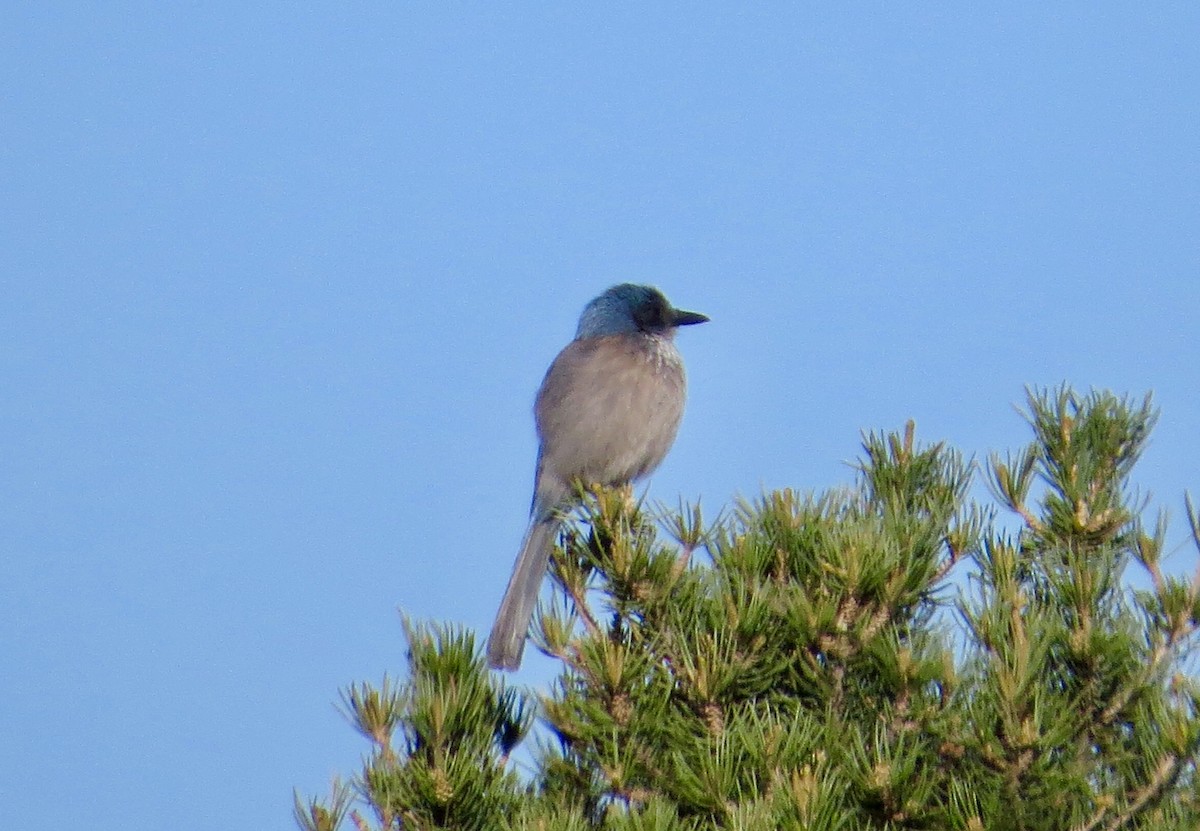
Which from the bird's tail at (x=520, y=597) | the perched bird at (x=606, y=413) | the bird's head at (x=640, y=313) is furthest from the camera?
the bird's head at (x=640, y=313)

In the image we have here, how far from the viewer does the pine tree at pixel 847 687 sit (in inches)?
114

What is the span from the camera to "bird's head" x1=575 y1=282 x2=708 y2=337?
300 inches

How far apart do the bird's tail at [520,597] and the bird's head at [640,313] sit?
1902 millimetres

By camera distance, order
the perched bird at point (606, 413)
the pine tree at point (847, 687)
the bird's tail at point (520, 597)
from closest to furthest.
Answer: the pine tree at point (847, 687) → the bird's tail at point (520, 597) → the perched bird at point (606, 413)

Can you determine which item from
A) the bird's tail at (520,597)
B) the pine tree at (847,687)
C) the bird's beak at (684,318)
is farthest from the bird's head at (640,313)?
the pine tree at (847,687)

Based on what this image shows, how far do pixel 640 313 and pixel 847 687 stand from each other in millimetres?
4523

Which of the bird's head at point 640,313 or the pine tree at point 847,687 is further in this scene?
the bird's head at point 640,313

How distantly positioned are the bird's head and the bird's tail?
1.90 metres

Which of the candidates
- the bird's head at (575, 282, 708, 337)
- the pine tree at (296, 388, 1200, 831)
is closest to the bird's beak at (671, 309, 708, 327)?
the bird's head at (575, 282, 708, 337)

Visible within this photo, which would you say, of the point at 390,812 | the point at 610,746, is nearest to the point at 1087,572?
the point at 610,746

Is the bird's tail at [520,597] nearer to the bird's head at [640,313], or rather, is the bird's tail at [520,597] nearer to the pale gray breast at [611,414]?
the pale gray breast at [611,414]

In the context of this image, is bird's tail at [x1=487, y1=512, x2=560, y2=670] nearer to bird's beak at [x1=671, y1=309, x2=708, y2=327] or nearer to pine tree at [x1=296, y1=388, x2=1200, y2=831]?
pine tree at [x1=296, y1=388, x2=1200, y2=831]

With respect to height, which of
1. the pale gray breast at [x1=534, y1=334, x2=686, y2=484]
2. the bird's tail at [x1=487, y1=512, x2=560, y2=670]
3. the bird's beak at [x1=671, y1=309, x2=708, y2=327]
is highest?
the bird's beak at [x1=671, y1=309, x2=708, y2=327]

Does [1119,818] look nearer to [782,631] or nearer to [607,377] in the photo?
[782,631]
